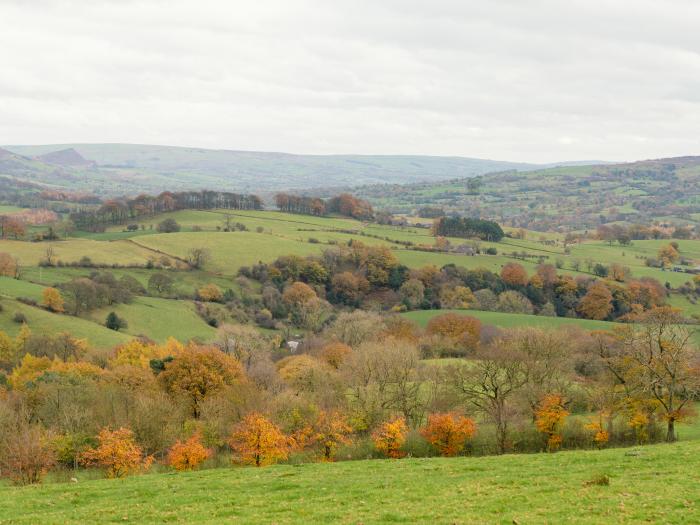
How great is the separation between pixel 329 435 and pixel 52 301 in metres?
71.6

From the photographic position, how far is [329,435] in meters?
44.0

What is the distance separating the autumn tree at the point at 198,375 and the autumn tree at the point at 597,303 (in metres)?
79.2

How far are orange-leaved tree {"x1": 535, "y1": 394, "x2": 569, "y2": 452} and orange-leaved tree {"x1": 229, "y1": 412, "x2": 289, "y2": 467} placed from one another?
17.6 m

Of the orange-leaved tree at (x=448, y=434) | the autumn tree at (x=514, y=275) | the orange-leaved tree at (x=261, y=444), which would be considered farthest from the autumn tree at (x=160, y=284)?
the orange-leaved tree at (x=448, y=434)

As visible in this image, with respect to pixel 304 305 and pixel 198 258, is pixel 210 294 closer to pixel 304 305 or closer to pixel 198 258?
pixel 304 305

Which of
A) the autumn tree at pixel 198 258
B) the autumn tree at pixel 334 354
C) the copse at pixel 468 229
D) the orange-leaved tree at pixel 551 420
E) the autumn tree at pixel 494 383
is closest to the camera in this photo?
the orange-leaved tree at pixel 551 420

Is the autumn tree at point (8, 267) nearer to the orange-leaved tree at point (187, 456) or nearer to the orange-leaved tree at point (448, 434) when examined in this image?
the orange-leaved tree at point (187, 456)

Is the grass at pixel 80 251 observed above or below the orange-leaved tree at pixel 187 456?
above

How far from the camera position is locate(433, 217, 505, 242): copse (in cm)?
18188

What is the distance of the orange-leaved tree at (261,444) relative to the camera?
135ft

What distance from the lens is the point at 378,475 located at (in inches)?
1216

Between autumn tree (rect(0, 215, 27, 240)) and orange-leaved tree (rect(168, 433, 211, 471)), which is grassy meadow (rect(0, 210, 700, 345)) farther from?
orange-leaved tree (rect(168, 433, 211, 471))

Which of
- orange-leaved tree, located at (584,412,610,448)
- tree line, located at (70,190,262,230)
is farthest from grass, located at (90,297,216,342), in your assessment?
tree line, located at (70,190,262,230)

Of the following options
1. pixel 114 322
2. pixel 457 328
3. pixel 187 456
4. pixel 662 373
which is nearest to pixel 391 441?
pixel 187 456
